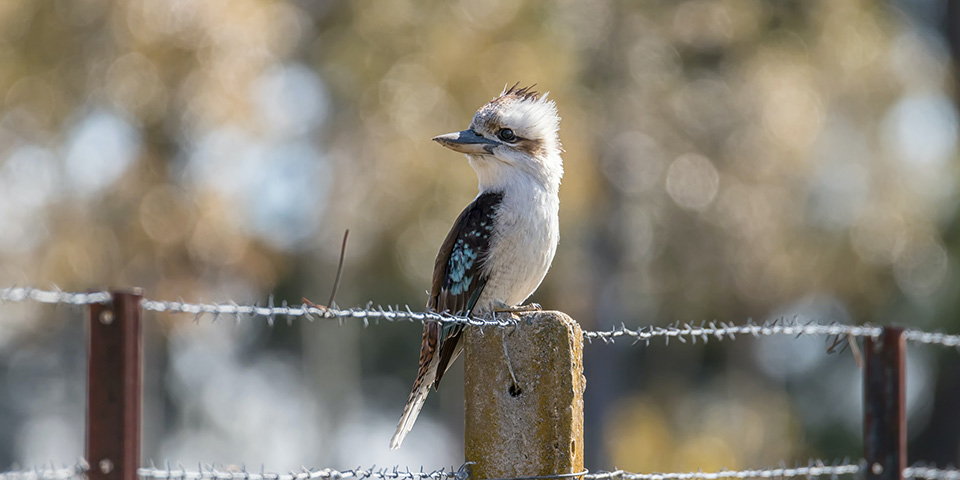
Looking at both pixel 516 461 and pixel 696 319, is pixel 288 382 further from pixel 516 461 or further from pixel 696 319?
pixel 516 461

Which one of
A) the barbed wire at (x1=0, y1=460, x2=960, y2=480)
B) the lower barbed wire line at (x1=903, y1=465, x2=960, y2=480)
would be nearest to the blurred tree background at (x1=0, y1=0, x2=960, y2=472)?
the lower barbed wire line at (x1=903, y1=465, x2=960, y2=480)

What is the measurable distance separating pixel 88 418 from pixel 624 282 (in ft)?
40.3

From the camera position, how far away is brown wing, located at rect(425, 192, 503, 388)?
15.0 feet

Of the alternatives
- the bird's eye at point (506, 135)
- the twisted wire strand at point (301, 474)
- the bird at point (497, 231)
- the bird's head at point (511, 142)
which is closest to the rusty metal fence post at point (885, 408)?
the bird at point (497, 231)

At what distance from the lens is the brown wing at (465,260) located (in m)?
4.57

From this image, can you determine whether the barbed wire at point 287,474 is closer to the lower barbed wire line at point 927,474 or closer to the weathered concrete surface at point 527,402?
the weathered concrete surface at point 527,402

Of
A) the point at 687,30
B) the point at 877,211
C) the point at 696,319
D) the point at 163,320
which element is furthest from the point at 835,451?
the point at 163,320

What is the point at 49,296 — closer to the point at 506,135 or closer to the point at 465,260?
the point at 465,260

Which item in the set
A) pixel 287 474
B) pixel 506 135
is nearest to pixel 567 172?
pixel 506 135

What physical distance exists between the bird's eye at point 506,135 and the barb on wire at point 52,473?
254 cm

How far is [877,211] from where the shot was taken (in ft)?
52.8

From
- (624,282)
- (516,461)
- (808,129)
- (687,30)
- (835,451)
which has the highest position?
(687,30)

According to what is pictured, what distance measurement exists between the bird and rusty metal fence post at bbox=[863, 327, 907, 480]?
1.26 metres

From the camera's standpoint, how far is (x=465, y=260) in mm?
4602
